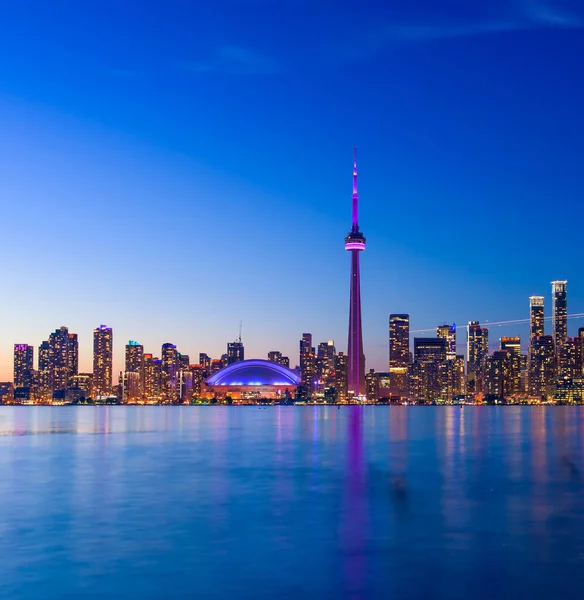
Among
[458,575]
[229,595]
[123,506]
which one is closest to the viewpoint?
[229,595]

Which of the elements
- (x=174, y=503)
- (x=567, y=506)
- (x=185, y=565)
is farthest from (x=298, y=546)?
(x=567, y=506)

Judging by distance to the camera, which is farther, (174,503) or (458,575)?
(174,503)

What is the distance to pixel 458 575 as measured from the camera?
22.7 m

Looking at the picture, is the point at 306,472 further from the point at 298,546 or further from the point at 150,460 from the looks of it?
the point at 298,546

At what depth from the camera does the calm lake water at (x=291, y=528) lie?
2191 cm

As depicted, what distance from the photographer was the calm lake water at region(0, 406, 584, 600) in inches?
862

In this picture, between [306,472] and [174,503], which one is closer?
[174,503]

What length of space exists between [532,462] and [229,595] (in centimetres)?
4369

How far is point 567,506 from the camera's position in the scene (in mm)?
36688

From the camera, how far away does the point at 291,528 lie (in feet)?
102

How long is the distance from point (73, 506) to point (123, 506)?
2.40 meters

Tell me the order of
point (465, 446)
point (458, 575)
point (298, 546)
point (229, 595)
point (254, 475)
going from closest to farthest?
1. point (229, 595)
2. point (458, 575)
3. point (298, 546)
4. point (254, 475)
5. point (465, 446)

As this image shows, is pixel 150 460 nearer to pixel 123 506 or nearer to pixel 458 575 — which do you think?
pixel 123 506

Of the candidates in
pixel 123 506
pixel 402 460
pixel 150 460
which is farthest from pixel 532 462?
pixel 123 506
